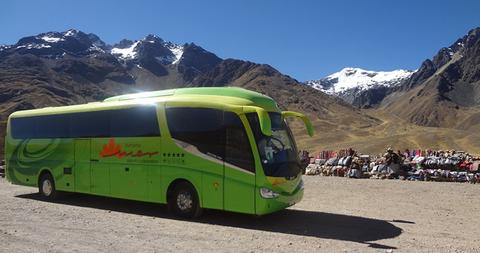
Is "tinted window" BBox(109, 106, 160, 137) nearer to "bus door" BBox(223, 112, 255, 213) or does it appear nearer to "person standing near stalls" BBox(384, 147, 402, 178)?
"bus door" BBox(223, 112, 255, 213)

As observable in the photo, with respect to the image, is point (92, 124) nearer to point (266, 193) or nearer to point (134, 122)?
point (134, 122)

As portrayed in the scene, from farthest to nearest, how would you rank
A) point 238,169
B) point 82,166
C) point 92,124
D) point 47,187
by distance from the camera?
1. point 47,187
2. point 82,166
3. point 92,124
4. point 238,169

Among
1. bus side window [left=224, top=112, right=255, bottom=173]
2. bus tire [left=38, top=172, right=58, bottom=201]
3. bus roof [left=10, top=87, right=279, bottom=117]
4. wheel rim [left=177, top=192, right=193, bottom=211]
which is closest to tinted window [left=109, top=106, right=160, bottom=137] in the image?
bus roof [left=10, top=87, right=279, bottom=117]

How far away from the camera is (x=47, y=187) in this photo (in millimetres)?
18766

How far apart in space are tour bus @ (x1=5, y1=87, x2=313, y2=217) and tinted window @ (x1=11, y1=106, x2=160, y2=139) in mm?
31

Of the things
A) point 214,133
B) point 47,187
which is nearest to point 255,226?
point 214,133

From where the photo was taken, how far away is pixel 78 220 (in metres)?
13.8

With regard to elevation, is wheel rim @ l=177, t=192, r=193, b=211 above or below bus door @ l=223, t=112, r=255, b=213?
below

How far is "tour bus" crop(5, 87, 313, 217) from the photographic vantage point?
12.8 meters

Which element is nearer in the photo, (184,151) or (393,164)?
(184,151)

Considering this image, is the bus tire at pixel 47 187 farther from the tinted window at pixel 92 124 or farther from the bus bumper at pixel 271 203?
the bus bumper at pixel 271 203

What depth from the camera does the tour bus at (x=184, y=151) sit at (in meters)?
12.8

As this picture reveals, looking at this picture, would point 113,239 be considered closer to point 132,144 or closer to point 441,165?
point 132,144

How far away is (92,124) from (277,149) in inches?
270
